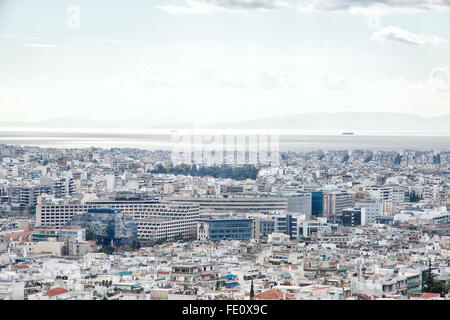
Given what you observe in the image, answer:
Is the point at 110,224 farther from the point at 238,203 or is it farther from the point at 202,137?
the point at 202,137

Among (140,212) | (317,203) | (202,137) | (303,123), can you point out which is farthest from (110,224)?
(303,123)

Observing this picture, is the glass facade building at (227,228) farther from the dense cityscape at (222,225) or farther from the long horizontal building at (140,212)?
the long horizontal building at (140,212)

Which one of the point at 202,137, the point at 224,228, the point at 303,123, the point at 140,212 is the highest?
the point at 303,123

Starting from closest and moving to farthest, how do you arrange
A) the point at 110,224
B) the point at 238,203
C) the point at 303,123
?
the point at 303,123, the point at 110,224, the point at 238,203

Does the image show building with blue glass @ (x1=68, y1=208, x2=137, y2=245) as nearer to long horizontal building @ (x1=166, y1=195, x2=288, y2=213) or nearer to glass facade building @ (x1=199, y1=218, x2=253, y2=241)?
glass facade building @ (x1=199, y1=218, x2=253, y2=241)

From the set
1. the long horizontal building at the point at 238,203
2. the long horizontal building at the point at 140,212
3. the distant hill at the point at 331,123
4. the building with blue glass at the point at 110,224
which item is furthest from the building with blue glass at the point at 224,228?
→ the distant hill at the point at 331,123

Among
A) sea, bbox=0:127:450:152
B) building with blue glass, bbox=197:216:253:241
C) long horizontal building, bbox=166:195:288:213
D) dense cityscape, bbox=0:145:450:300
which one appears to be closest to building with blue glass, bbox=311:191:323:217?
dense cityscape, bbox=0:145:450:300
